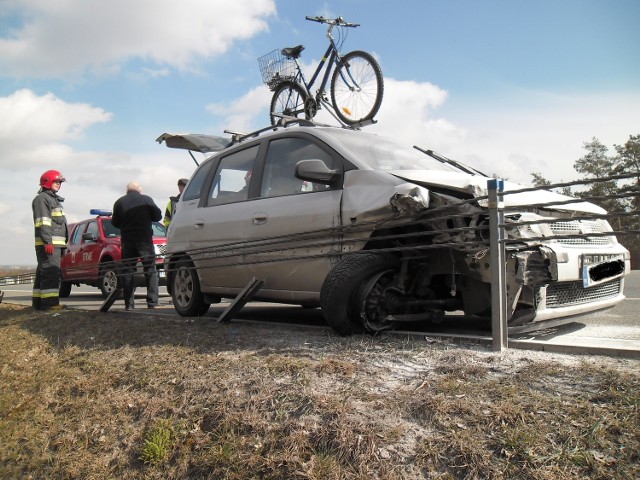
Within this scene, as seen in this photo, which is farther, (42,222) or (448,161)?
(42,222)

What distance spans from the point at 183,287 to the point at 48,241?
289 cm

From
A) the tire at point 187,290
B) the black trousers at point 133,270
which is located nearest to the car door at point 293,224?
the tire at point 187,290

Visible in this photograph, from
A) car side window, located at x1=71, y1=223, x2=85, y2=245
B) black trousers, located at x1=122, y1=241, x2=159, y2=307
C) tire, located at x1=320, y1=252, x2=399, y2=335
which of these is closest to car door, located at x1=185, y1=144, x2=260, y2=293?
tire, located at x1=320, y1=252, x2=399, y2=335

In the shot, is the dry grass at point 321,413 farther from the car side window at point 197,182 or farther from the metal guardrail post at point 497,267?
the car side window at point 197,182

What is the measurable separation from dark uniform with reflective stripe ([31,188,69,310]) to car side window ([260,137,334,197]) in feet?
14.2

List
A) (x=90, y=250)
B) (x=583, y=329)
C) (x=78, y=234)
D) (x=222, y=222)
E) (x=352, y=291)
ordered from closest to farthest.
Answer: (x=352, y=291)
(x=583, y=329)
(x=222, y=222)
(x=90, y=250)
(x=78, y=234)

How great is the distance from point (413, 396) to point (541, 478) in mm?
695

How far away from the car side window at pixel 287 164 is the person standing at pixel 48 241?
4.34 metres

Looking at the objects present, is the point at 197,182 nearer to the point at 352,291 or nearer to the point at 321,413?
the point at 352,291

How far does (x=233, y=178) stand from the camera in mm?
5531

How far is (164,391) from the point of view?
3.08 metres

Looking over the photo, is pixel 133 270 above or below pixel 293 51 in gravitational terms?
below

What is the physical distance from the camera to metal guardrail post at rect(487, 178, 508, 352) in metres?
3.18

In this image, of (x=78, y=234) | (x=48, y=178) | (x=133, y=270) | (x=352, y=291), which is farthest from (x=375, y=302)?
(x=78, y=234)
